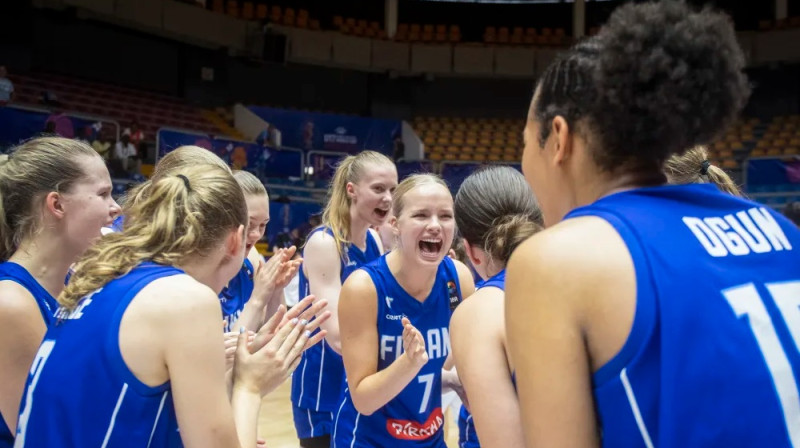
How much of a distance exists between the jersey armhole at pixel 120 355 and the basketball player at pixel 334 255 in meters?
1.79

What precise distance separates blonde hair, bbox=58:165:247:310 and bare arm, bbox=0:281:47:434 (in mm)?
395

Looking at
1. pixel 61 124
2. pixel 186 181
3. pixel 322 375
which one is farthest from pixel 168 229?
pixel 61 124

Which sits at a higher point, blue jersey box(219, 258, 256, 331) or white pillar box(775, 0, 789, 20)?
white pillar box(775, 0, 789, 20)

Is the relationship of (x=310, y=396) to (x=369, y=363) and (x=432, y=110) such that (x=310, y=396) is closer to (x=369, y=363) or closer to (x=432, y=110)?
(x=369, y=363)

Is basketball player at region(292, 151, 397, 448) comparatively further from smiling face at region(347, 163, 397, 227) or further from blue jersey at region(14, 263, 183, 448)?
blue jersey at region(14, 263, 183, 448)

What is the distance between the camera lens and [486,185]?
1.90 meters

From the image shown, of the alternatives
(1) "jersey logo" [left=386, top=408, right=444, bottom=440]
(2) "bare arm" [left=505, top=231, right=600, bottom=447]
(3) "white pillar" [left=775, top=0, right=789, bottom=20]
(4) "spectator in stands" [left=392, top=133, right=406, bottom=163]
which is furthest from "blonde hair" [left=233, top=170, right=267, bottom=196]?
(3) "white pillar" [left=775, top=0, right=789, bottom=20]

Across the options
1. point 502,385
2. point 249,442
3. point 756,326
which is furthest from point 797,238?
point 249,442

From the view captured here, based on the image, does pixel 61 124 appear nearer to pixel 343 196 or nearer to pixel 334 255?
pixel 343 196

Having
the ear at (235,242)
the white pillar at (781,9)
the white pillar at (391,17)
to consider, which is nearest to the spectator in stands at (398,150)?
the white pillar at (391,17)

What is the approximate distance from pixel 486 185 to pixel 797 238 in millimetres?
882

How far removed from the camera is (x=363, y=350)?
2.52 metres

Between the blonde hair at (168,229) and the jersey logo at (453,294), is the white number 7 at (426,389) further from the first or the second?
the blonde hair at (168,229)

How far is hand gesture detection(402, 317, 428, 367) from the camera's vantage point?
7.04 ft
